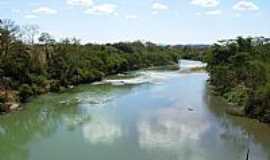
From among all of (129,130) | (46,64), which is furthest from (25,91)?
(129,130)

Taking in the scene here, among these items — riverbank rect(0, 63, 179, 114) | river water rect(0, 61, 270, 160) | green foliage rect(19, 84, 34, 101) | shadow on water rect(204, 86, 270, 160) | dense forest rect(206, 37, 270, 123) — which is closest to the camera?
river water rect(0, 61, 270, 160)

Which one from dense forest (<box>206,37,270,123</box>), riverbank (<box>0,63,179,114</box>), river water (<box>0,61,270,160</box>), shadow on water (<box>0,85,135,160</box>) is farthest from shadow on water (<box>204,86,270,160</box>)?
riverbank (<box>0,63,179,114</box>)

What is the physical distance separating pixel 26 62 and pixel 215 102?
19030 millimetres

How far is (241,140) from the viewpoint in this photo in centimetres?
2219

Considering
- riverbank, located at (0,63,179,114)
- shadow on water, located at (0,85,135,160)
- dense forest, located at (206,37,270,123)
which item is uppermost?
dense forest, located at (206,37,270,123)

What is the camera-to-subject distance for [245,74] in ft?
112

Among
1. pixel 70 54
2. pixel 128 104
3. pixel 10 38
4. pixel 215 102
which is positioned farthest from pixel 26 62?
pixel 215 102

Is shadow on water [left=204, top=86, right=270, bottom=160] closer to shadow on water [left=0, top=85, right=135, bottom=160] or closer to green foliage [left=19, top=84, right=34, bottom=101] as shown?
shadow on water [left=0, top=85, right=135, bottom=160]

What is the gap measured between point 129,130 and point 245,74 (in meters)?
14.7

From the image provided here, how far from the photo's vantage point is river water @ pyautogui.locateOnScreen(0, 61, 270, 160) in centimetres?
1934

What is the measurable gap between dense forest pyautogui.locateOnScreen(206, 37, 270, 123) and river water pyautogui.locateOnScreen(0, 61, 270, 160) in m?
1.26

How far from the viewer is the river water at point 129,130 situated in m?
19.3

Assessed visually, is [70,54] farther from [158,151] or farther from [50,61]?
[158,151]

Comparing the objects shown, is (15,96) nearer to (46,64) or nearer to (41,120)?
(41,120)
